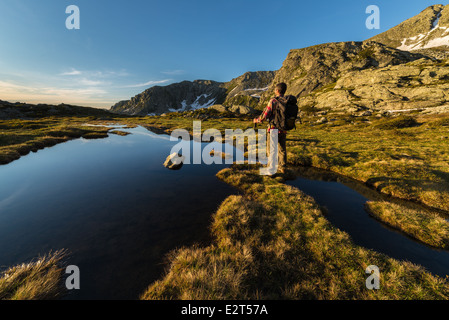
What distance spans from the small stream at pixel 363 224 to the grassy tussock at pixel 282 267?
876 mm

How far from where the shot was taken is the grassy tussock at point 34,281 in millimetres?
3523

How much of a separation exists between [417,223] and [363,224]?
6.79 ft

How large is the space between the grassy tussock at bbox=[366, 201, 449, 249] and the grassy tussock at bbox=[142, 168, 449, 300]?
252 centimetres

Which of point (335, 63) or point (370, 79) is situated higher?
point (335, 63)

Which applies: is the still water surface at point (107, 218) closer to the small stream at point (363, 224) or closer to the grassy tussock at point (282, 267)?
the grassy tussock at point (282, 267)

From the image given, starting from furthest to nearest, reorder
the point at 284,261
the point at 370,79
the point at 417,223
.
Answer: the point at 370,79 < the point at 417,223 < the point at 284,261

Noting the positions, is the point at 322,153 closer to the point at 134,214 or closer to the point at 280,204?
the point at 280,204

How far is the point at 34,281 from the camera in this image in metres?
3.79

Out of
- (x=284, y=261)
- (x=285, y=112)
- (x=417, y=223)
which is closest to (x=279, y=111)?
(x=285, y=112)

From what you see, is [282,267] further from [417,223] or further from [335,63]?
[335,63]

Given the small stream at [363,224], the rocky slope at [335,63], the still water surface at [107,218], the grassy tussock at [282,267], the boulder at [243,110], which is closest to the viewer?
the grassy tussock at [282,267]

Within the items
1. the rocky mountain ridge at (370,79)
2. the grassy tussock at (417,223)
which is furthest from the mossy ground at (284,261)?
the rocky mountain ridge at (370,79)

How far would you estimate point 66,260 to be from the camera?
187 inches
